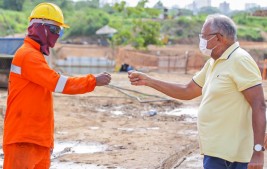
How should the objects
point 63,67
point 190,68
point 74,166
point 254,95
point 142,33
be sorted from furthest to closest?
point 142,33 < point 190,68 < point 63,67 < point 74,166 < point 254,95

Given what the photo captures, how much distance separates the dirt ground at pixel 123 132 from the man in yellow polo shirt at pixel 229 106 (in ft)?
12.8

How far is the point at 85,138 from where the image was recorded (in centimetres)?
1049

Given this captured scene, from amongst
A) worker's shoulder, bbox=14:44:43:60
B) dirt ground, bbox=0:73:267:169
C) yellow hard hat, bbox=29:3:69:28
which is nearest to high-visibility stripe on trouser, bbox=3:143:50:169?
worker's shoulder, bbox=14:44:43:60

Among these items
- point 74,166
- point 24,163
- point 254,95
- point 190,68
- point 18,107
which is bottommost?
point 190,68

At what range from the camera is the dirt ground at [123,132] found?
8.52 meters

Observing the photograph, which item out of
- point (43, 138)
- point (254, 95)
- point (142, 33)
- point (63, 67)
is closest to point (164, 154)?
point (43, 138)

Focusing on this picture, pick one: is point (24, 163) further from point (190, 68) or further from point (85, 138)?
point (190, 68)

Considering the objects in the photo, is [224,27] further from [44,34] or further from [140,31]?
[140,31]

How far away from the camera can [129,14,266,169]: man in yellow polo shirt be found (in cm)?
417

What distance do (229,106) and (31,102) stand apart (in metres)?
1.63

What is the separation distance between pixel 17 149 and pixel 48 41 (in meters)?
0.96

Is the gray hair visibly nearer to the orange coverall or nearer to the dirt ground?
the orange coverall

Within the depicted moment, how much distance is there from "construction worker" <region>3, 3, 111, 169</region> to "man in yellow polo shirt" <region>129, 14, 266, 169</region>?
3.69ft

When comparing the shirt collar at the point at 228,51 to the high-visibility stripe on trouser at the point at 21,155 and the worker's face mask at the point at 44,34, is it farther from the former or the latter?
the high-visibility stripe on trouser at the point at 21,155
